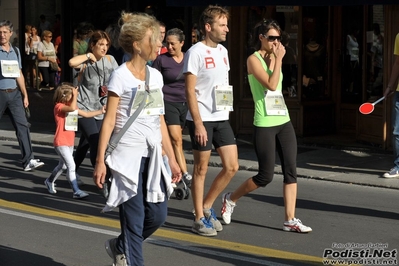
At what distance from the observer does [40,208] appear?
8.90m

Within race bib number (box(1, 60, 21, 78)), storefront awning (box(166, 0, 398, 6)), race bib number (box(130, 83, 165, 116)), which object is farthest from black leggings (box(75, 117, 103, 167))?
race bib number (box(130, 83, 165, 116))

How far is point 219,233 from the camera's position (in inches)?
301

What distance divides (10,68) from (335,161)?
458cm

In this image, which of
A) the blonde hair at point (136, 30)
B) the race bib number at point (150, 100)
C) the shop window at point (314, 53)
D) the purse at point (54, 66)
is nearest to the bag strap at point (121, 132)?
the race bib number at point (150, 100)

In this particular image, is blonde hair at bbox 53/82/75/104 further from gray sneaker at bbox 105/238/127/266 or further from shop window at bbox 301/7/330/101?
shop window at bbox 301/7/330/101

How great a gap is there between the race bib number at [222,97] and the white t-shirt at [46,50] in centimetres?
1033

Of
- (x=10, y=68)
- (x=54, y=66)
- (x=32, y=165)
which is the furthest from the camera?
(x=54, y=66)

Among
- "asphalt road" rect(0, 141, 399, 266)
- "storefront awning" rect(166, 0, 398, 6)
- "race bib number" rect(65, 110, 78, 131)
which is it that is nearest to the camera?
"asphalt road" rect(0, 141, 399, 266)

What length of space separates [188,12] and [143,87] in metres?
9.43

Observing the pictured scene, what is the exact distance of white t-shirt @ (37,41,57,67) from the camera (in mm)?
17344

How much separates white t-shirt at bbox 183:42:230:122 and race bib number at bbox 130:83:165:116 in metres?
1.64

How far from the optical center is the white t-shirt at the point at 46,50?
683 inches

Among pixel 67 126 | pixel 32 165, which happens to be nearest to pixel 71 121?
pixel 67 126

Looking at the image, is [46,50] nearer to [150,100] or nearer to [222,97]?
[222,97]
